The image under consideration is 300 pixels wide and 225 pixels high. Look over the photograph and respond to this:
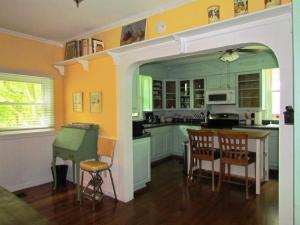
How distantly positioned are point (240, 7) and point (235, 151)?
2.15m

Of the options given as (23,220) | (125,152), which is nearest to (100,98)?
(125,152)

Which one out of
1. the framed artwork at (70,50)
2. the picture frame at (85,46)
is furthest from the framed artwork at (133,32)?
the framed artwork at (70,50)

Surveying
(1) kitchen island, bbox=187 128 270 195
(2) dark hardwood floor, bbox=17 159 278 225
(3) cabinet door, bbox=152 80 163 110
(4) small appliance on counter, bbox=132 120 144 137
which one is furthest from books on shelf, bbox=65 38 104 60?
(3) cabinet door, bbox=152 80 163 110

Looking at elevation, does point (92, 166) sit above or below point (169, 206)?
above

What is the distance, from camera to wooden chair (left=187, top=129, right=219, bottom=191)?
372 cm

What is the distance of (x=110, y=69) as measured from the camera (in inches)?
134

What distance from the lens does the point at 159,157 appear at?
18.0 ft

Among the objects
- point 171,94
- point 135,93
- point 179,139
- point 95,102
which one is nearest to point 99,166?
point 95,102

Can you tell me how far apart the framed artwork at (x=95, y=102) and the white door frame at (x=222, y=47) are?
46cm

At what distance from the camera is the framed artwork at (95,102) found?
3565 mm

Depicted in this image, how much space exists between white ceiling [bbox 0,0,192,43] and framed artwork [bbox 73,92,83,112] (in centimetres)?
103

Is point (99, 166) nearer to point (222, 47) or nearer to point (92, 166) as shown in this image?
point (92, 166)

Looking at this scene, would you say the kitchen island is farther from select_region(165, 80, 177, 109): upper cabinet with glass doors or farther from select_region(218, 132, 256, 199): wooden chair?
select_region(165, 80, 177, 109): upper cabinet with glass doors

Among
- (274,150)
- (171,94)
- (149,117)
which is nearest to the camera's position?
(274,150)
